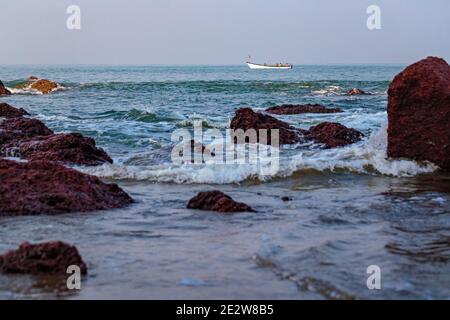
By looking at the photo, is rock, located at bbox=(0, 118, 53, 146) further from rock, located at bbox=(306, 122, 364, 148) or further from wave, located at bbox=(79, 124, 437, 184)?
rock, located at bbox=(306, 122, 364, 148)

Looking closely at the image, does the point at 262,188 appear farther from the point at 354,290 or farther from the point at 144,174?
the point at 354,290

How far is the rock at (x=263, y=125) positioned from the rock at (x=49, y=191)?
5502 mm

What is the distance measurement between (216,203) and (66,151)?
3.84 meters

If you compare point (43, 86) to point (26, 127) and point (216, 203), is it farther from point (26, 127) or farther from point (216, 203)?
point (216, 203)

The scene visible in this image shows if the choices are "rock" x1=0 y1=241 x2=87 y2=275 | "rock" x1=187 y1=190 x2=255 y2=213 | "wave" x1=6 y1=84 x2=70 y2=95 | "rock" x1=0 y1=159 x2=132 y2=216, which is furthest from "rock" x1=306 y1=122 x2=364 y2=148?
"wave" x1=6 y1=84 x2=70 y2=95

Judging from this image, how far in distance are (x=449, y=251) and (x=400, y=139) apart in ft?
14.6

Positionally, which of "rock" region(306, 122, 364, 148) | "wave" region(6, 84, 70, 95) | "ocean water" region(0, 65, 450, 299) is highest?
"wave" region(6, 84, 70, 95)

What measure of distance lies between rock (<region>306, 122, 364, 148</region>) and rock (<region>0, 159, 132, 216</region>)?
5371mm

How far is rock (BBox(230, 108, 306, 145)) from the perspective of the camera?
12.0 metres

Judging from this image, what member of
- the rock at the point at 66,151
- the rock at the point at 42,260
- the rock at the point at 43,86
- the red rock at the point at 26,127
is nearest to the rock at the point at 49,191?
the rock at the point at 42,260

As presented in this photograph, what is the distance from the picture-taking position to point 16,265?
4371 mm

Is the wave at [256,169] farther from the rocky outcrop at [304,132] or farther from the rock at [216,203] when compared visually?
the rocky outcrop at [304,132]
